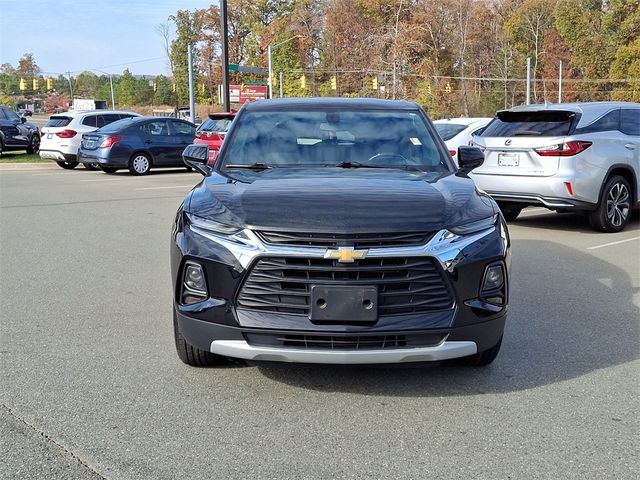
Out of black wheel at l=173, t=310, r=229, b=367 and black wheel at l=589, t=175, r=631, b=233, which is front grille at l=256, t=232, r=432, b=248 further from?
black wheel at l=589, t=175, r=631, b=233

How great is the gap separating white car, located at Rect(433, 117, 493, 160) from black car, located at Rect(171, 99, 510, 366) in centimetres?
841

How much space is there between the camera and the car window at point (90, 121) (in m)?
21.6

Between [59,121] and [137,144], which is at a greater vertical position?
[59,121]

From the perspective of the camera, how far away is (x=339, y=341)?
3.68 metres

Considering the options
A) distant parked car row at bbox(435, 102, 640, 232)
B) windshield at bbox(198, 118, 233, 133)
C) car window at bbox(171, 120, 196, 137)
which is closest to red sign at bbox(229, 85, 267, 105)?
car window at bbox(171, 120, 196, 137)

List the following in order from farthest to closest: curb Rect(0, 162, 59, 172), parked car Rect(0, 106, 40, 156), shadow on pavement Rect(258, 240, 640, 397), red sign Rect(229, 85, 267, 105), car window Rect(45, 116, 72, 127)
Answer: red sign Rect(229, 85, 267, 105) < parked car Rect(0, 106, 40, 156) < curb Rect(0, 162, 59, 172) < car window Rect(45, 116, 72, 127) < shadow on pavement Rect(258, 240, 640, 397)

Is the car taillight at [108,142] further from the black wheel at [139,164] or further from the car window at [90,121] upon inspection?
the car window at [90,121]

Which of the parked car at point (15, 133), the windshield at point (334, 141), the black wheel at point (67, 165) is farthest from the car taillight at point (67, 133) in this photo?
the windshield at point (334, 141)

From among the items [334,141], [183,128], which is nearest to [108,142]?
[183,128]

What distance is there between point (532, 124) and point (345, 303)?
6.93 metres

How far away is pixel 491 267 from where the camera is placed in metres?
3.95

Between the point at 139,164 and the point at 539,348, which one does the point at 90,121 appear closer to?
the point at 139,164

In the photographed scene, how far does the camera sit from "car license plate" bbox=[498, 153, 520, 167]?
9.67 m

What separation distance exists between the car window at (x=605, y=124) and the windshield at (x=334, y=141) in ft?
16.0
